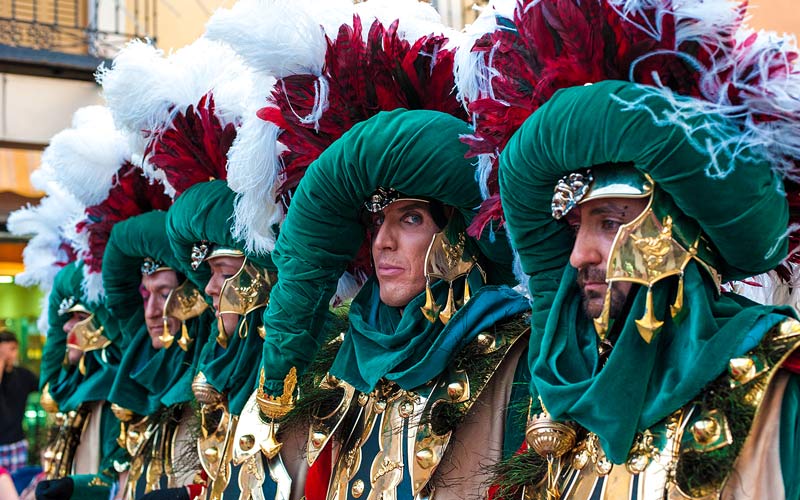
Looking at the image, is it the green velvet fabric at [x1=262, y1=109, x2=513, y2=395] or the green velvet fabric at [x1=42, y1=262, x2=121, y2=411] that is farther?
the green velvet fabric at [x1=42, y1=262, x2=121, y2=411]

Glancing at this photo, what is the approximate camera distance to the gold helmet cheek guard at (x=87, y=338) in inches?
247

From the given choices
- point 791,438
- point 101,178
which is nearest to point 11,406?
point 101,178

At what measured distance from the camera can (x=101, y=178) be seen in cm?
557

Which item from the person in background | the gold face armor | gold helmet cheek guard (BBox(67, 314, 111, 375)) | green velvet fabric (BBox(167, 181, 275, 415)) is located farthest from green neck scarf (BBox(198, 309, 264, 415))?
the person in background

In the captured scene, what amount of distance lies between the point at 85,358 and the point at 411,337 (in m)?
3.33

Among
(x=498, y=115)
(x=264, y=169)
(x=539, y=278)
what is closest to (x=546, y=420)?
(x=539, y=278)

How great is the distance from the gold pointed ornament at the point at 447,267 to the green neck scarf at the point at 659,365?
2.36 feet

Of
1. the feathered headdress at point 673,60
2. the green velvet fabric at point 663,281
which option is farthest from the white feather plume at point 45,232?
the green velvet fabric at point 663,281

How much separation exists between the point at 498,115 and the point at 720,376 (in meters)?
0.90

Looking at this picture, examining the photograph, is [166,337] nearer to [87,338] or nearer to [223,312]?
[223,312]

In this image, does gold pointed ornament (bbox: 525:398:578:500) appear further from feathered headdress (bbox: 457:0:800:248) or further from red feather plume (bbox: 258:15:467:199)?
red feather plume (bbox: 258:15:467:199)

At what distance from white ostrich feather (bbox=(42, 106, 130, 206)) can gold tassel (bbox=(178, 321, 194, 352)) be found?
0.86 metres

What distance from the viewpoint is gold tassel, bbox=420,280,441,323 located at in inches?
137

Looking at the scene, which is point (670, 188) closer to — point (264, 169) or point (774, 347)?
point (774, 347)
